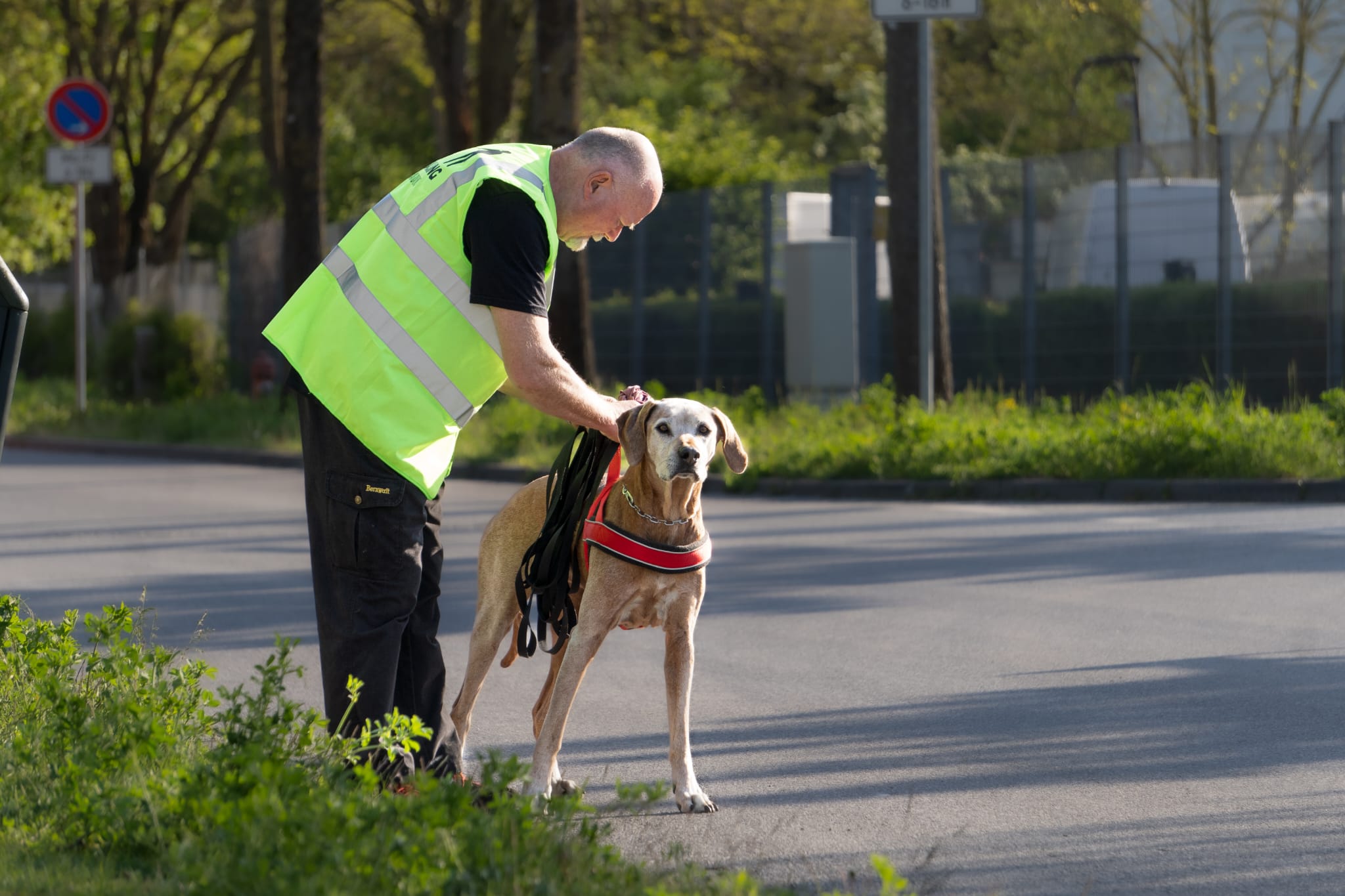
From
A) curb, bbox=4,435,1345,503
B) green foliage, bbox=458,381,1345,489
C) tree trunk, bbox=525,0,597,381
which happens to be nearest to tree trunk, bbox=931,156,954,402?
green foliage, bbox=458,381,1345,489

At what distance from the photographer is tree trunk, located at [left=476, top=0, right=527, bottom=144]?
28734 millimetres

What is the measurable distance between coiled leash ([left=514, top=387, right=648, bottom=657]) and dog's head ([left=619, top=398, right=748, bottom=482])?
25cm

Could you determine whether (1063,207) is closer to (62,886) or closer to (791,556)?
(791,556)

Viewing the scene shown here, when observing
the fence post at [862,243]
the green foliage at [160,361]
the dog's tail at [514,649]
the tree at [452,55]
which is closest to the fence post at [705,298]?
the fence post at [862,243]

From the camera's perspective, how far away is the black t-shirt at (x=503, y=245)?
4.62 m

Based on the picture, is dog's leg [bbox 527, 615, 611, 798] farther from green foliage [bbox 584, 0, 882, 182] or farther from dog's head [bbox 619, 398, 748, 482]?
green foliage [bbox 584, 0, 882, 182]

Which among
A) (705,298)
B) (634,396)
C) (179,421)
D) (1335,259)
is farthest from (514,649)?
(179,421)

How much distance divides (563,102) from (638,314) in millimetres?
→ 4229

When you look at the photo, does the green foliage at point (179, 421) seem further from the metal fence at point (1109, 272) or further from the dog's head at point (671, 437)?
the dog's head at point (671, 437)

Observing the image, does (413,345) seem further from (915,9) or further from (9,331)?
(915,9)

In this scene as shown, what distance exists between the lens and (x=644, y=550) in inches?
201

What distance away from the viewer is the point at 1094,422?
15.1m

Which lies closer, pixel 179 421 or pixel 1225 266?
pixel 1225 266

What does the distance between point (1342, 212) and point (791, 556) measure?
27.9 feet
